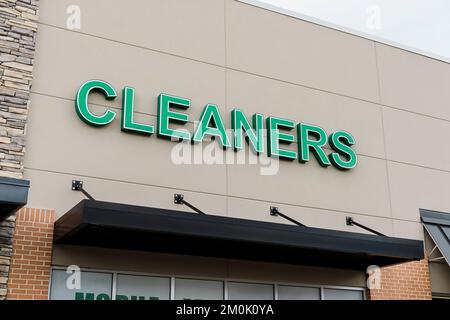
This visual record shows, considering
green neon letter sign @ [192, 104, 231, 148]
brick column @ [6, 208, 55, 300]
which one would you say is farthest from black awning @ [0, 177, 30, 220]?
green neon letter sign @ [192, 104, 231, 148]

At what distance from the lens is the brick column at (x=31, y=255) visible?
9734 mm

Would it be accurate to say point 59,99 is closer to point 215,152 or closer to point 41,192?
point 41,192

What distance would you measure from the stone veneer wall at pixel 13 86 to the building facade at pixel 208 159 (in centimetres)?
2

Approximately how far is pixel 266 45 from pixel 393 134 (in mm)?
3701

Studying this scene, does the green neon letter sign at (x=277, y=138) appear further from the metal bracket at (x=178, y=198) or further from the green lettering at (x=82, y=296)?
the green lettering at (x=82, y=296)

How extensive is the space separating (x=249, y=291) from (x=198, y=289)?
1035mm

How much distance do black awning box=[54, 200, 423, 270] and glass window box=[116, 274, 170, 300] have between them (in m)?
0.53

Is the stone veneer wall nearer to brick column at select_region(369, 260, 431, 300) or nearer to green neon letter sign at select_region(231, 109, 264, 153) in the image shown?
green neon letter sign at select_region(231, 109, 264, 153)

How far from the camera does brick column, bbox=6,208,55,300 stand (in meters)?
→ 9.73

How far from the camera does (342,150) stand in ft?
45.0

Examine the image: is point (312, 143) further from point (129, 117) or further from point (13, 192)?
point (13, 192)

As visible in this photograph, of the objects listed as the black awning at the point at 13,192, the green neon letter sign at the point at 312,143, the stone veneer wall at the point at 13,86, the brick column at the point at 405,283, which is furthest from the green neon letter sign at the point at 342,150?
the black awning at the point at 13,192
